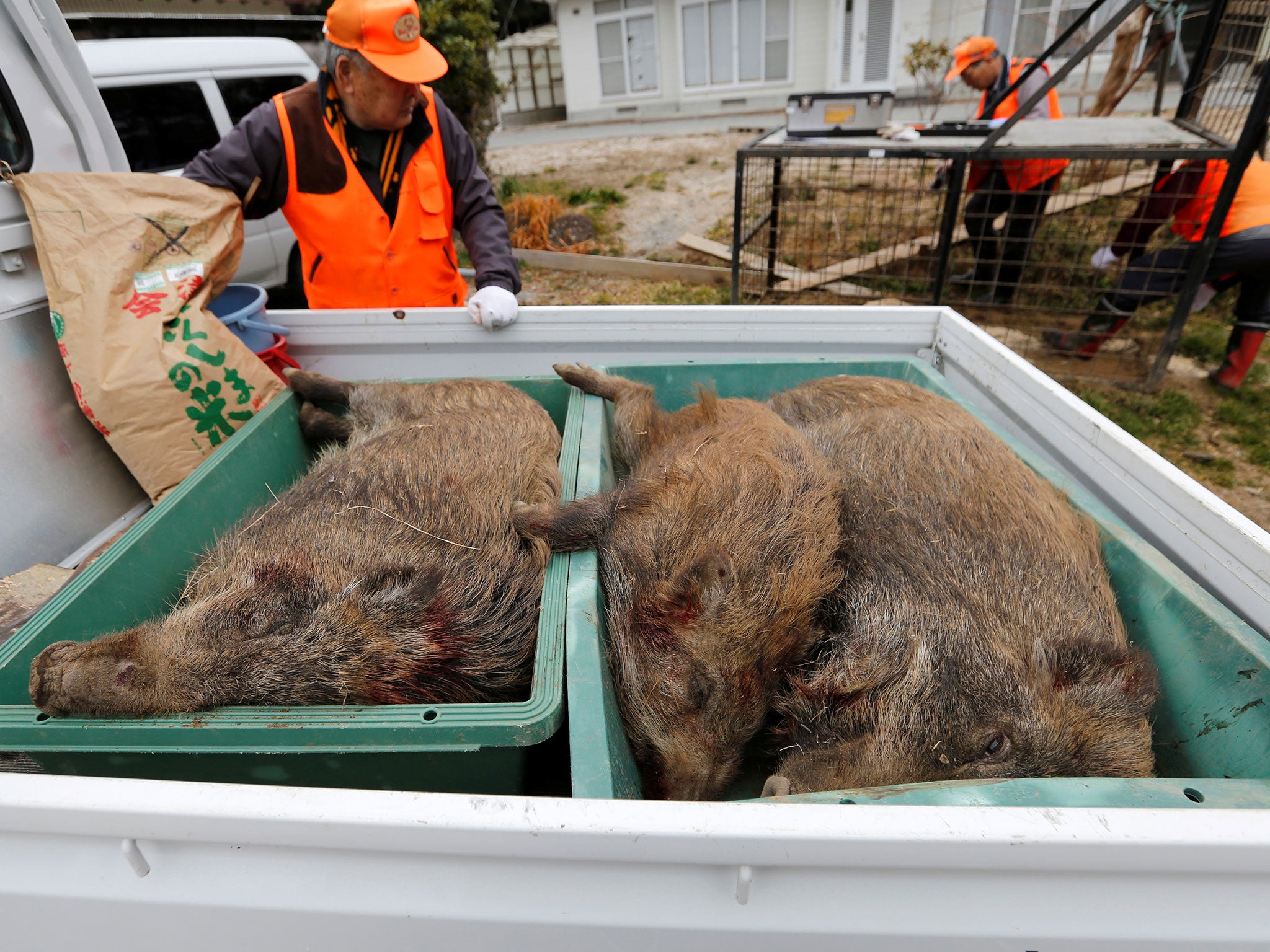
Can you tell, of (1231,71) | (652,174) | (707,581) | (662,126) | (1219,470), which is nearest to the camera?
(707,581)

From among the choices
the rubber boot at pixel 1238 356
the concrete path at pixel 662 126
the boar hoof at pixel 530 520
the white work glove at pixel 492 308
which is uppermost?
the white work glove at pixel 492 308

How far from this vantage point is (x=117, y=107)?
5.98 m

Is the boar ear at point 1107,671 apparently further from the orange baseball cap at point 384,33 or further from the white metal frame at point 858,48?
the white metal frame at point 858,48

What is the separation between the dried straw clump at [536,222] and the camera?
10.1m

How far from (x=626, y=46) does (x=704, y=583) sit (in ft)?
73.4

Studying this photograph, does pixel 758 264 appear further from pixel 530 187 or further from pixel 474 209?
pixel 530 187

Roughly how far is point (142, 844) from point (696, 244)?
30.9 feet

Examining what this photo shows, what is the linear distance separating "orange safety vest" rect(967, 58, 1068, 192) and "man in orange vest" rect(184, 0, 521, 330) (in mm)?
4453

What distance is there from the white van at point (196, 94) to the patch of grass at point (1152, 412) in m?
7.46

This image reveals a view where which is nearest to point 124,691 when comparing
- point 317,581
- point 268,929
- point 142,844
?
point 317,581

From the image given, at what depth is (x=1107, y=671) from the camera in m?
1.97

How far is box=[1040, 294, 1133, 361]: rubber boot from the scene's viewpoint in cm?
626

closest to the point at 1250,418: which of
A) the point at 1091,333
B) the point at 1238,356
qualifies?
the point at 1238,356

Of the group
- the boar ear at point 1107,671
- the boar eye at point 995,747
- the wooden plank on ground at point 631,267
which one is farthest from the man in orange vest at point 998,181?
the boar eye at point 995,747
